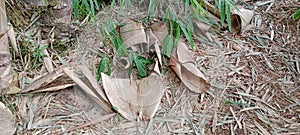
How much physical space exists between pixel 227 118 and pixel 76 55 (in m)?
0.49

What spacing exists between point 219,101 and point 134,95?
251 millimetres

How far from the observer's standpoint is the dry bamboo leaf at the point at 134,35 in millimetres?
1219

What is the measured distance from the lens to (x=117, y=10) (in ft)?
4.53

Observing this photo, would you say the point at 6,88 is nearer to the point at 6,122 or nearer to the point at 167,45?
the point at 6,122

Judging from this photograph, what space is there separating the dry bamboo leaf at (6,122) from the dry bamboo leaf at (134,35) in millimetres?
391

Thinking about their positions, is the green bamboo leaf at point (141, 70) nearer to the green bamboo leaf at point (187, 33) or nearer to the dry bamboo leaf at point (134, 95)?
the dry bamboo leaf at point (134, 95)

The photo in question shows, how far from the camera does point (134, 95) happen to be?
1116 millimetres

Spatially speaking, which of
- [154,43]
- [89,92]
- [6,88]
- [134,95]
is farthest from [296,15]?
[6,88]

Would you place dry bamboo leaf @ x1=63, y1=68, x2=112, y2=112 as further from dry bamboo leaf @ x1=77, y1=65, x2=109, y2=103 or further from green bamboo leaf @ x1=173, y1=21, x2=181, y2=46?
green bamboo leaf @ x1=173, y1=21, x2=181, y2=46

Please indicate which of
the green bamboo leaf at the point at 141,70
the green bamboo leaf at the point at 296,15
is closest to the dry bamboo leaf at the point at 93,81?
the green bamboo leaf at the point at 141,70

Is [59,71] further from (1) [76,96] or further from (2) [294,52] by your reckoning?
(2) [294,52]

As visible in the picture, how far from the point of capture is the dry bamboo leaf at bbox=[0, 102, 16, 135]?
Answer: 1025 mm

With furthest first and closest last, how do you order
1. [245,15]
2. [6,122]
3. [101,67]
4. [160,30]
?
[245,15] → [160,30] → [101,67] → [6,122]

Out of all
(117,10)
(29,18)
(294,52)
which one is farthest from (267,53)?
(29,18)
